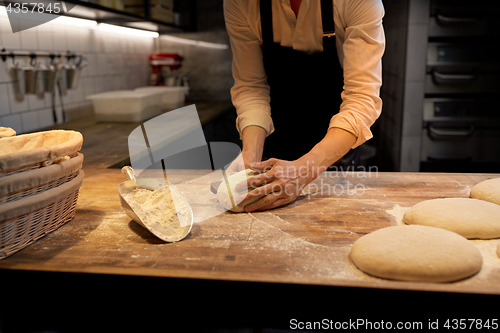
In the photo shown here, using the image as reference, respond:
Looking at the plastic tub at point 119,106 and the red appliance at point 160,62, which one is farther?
the red appliance at point 160,62

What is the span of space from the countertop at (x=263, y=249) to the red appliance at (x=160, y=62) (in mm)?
2502

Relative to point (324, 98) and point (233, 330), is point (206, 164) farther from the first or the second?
point (233, 330)

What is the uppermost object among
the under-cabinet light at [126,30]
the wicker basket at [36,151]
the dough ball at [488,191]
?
the under-cabinet light at [126,30]

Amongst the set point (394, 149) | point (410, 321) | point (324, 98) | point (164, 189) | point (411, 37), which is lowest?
point (394, 149)

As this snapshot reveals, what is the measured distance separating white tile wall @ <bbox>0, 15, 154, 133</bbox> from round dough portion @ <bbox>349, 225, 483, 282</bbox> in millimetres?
1729

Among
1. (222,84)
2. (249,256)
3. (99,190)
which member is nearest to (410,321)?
(249,256)

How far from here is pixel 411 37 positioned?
8.15ft

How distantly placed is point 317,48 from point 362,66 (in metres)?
0.25

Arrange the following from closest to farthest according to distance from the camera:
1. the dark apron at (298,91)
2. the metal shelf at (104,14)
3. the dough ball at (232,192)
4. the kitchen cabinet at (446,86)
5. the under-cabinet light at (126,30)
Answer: the dough ball at (232,192), the dark apron at (298,91), the metal shelf at (104,14), the kitchen cabinet at (446,86), the under-cabinet light at (126,30)

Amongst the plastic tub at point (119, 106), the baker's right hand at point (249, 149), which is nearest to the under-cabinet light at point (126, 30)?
the plastic tub at point (119, 106)

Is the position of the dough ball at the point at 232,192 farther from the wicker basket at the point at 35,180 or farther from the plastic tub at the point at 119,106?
the plastic tub at the point at 119,106

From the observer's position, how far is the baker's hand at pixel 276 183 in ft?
3.10

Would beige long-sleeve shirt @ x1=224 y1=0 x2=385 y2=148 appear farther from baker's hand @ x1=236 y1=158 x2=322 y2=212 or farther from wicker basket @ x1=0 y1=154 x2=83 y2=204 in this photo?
wicker basket @ x1=0 y1=154 x2=83 y2=204

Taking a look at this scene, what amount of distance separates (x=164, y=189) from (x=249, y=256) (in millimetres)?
291
